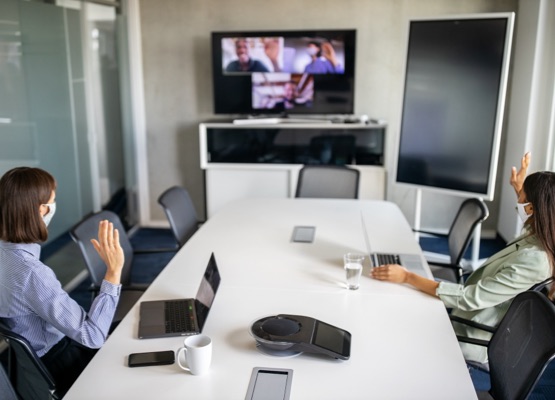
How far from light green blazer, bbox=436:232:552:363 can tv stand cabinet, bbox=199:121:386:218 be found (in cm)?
294

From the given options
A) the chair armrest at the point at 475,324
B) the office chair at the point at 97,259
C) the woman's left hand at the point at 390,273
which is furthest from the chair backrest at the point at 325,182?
the chair armrest at the point at 475,324

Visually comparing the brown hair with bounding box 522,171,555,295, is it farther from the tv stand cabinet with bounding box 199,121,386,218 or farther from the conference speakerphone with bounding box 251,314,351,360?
the tv stand cabinet with bounding box 199,121,386,218

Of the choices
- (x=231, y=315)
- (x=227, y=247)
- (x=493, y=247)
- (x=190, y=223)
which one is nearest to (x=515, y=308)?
(x=231, y=315)

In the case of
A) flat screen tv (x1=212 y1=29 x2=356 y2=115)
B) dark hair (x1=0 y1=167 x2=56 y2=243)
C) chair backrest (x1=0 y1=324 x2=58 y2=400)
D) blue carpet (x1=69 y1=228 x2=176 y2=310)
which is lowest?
blue carpet (x1=69 y1=228 x2=176 y2=310)

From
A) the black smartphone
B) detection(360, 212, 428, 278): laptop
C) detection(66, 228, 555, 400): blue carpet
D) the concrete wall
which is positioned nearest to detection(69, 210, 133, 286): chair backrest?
the black smartphone

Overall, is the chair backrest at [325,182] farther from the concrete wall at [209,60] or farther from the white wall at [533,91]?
the white wall at [533,91]

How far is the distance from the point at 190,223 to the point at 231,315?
1616 millimetres

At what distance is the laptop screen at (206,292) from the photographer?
2059 mm

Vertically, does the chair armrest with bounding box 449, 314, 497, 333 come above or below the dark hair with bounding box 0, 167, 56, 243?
below

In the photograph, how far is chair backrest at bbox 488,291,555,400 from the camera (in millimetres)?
1592

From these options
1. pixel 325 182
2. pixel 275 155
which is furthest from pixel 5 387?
pixel 275 155

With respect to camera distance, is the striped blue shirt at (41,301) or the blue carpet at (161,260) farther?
the blue carpet at (161,260)

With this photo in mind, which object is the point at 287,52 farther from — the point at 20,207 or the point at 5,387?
the point at 5,387

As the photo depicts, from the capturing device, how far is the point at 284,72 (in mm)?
5312
